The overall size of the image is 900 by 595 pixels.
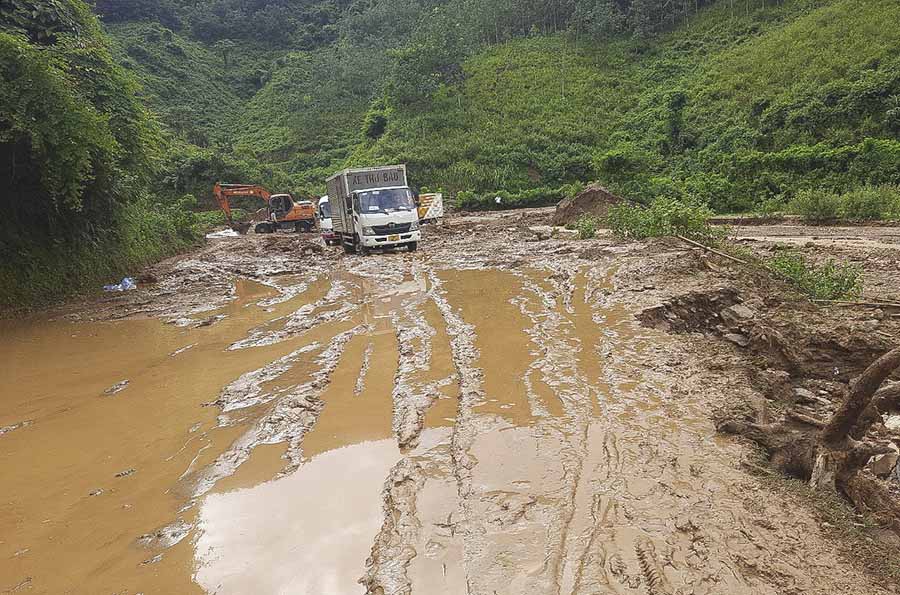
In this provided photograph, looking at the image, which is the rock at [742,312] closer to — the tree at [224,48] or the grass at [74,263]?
the grass at [74,263]

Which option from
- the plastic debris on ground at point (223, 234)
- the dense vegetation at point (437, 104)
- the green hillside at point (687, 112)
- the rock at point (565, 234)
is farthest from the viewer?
the plastic debris on ground at point (223, 234)

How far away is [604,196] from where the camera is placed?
19.9m

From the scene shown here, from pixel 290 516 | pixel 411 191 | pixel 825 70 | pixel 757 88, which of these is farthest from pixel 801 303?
pixel 757 88

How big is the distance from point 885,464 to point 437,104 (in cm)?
4498

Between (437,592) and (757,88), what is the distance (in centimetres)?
3437

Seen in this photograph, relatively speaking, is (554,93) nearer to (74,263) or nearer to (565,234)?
(565,234)

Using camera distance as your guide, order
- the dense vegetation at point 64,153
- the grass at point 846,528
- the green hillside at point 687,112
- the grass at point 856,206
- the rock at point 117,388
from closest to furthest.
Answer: the grass at point 846,528 < the rock at point 117,388 < the dense vegetation at point 64,153 < the grass at point 856,206 < the green hillside at point 687,112

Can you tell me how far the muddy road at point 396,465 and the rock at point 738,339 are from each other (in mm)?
508

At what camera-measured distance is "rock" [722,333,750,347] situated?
5543mm

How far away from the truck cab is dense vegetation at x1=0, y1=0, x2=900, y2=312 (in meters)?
5.56

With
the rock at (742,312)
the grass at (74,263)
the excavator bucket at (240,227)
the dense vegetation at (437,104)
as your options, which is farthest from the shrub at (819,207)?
the excavator bucket at (240,227)

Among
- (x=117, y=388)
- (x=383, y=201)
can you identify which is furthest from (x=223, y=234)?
(x=117, y=388)

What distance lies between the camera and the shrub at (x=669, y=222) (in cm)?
1203

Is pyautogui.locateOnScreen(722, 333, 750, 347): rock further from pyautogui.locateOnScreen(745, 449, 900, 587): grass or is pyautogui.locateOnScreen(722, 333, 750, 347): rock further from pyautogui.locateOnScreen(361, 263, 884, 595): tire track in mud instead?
pyautogui.locateOnScreen(745, 449, 900, 587): grass
